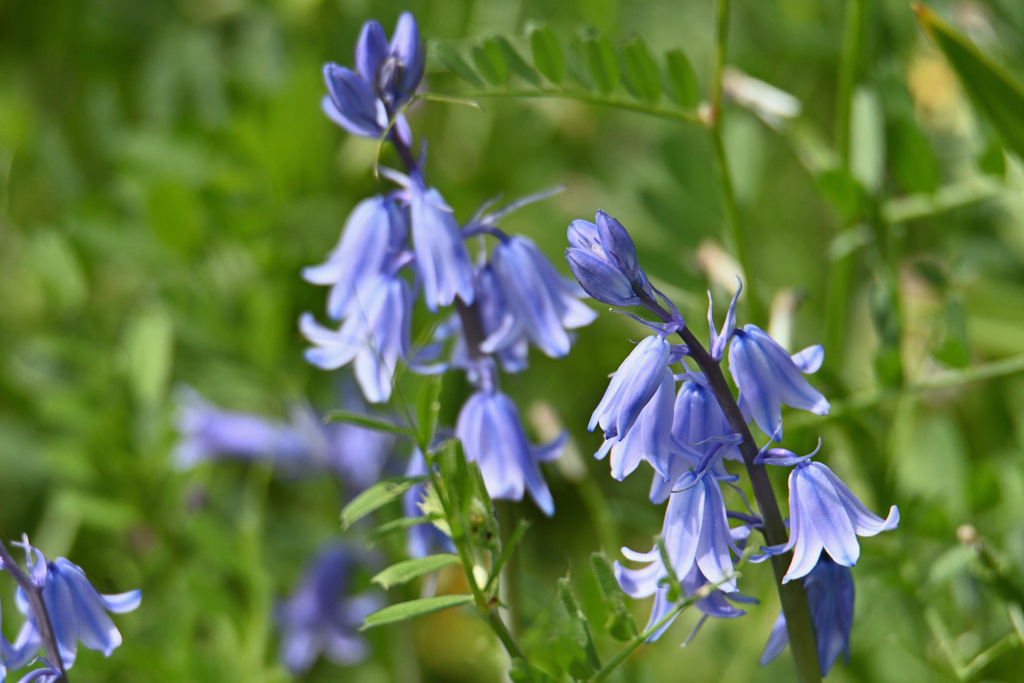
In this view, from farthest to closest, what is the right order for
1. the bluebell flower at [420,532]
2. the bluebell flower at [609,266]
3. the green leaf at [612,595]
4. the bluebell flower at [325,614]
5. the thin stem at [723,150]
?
the bluebell flower at [325,614] < the thin stem at [723,150] < the bluebell flower at [420,532] < the green leaf at [612,595] < the bluebell flower at [609,266]

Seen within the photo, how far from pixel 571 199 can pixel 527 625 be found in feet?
3.83

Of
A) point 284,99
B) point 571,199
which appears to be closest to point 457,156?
point 571,199

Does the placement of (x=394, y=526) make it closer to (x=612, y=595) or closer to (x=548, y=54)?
(x=612, y=595)

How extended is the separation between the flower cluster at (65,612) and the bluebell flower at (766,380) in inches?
18.4

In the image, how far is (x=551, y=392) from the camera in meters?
1.88

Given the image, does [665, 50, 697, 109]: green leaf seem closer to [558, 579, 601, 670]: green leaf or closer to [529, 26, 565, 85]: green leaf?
[529, 26, 565, 85]: green leaf

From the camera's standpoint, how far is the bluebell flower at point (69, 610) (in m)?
0.72

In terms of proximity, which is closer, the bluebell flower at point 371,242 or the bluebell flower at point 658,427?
the bluebell flower at point 658,427

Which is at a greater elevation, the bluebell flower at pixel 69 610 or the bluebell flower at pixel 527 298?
the bluebell flower at pixel 527 298

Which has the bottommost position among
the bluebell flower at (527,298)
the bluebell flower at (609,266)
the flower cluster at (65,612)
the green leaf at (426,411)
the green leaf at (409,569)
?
the green leaf at (409,569)

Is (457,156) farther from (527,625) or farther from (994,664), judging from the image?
(994,664)

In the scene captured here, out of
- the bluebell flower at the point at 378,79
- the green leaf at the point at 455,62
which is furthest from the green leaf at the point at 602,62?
the bluebell flower at the point at 378,79

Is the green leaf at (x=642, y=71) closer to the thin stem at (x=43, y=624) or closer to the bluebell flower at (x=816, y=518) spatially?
the bluebell flower at (x=816, y=518)

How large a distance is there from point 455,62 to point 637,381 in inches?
16.1
